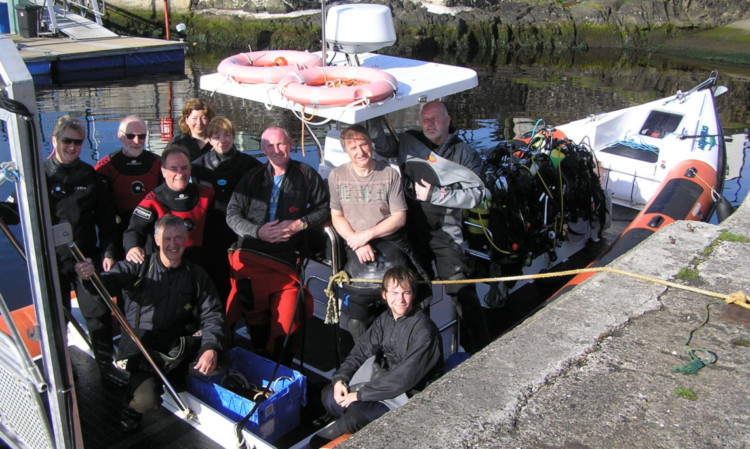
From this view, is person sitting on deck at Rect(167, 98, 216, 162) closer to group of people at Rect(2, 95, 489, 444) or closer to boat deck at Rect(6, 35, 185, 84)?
group of people at Rect(2, 95, 489, 444)

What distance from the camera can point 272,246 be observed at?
4141 millimetres

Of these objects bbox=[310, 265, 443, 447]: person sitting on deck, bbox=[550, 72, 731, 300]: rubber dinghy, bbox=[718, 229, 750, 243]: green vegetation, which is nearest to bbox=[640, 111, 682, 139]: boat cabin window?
bbox=[550, 72, 731, 300]: rubber dinghy

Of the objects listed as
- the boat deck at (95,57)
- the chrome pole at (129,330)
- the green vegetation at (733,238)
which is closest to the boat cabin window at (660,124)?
the green vegetation at (733,238)

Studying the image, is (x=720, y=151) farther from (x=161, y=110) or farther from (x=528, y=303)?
(x=161, y=110)

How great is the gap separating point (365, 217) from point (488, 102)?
1392 centimetres

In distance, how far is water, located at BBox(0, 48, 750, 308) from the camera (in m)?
11.7

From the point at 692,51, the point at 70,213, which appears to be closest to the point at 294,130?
the point at 70,213

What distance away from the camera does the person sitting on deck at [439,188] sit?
4121mm

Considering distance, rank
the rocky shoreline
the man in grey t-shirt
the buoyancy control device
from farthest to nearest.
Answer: the rocky shoreline
the buoyancy control device
the man in grey t-shirt

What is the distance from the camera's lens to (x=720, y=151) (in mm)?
8242

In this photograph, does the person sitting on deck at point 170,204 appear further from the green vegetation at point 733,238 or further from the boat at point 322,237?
the green vegetation at point 733,238

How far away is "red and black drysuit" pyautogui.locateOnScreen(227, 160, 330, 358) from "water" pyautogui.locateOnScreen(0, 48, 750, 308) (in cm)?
375

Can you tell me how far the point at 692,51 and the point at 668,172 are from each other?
20068mm

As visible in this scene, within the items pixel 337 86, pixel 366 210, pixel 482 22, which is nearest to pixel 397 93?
pixel 337 86
